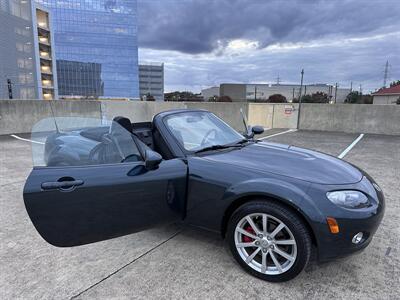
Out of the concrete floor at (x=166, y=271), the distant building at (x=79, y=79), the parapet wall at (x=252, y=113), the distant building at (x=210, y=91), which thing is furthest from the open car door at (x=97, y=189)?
the distant building at (x=79, y=79)

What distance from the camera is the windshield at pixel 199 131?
308cm

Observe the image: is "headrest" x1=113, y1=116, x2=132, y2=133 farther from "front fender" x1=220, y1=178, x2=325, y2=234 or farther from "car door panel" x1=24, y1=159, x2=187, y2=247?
"front fender" x1=220, y1=178, x2=325, y2=234

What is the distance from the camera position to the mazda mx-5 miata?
2.25 metres

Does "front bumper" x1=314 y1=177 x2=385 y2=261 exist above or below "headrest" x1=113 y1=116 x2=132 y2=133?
below

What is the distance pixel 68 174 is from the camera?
2344 millimetres

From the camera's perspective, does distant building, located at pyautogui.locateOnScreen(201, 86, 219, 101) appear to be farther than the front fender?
Yes

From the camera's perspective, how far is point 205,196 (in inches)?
105

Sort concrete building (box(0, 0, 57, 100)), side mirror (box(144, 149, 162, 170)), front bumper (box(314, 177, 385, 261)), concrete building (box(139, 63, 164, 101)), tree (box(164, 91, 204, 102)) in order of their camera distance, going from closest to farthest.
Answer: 1. front bumper (box(314, 177, 385, 261))
2. side mirror (box(144, 149, 162, 170))
3. concrete building (box(0, 0, 57, 100))
4. tree (box(164, 91, 204, 102))
5. concrete building (box(139, 63, 164, 101))

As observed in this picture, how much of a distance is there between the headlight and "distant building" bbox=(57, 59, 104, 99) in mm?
78908

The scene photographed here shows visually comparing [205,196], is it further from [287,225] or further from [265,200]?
[287,225]

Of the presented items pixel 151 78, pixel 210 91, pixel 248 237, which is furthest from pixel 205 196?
pixel 151 78

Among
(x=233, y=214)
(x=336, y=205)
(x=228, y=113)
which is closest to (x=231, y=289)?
(x=233, y=214)

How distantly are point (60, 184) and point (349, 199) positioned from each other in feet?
7.43

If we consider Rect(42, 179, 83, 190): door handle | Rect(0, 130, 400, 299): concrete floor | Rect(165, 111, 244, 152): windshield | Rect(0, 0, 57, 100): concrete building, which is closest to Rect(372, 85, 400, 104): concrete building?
Rect(165, 111, 244, 152): windshield
